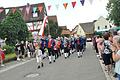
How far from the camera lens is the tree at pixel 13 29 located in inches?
1980

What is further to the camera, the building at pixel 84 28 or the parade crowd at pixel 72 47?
the building at pixel 84 28

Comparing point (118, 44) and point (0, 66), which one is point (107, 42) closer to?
point (118, 44)

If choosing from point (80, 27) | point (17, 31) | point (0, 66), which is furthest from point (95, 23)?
point (0, 66)

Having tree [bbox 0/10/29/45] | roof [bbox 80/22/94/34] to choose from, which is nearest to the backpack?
tree [bbox 0/10/29/45]

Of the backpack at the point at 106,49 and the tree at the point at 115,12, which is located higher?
the tree at the point at 115,12

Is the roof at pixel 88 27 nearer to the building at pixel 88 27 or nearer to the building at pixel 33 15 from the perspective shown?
the building at pixel 88 27

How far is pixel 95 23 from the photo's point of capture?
130 m

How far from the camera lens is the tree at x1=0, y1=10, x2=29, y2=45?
50281mm

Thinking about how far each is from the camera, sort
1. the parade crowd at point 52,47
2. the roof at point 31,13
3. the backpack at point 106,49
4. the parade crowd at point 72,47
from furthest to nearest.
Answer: the roof at point 31,13
the parade crowd at point 52,47
the backpack at point 106,49
the parade crowd at point 72,47

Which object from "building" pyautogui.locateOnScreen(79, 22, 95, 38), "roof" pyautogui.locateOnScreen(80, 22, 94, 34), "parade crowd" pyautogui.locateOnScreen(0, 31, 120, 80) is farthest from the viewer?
"roof" pyautogui.locateOnScreen(80, 22, 94, 34)

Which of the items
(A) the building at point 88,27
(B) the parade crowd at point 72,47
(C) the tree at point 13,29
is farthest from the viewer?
(A) the building at point 88,27

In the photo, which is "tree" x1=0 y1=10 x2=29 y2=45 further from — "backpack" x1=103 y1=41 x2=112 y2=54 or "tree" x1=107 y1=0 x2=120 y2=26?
"backpack" x1=103 y1=41 x2=112 y2=54

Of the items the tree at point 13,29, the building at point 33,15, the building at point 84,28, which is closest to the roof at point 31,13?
the building at point 33,15

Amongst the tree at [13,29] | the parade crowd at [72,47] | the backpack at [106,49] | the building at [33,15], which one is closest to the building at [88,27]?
the building at [33,15]
